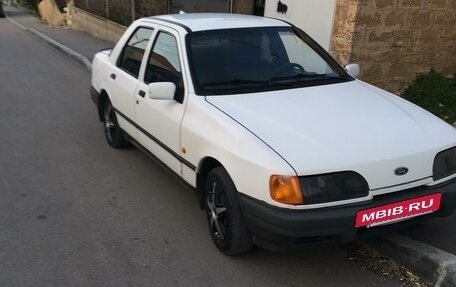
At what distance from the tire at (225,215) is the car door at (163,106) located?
508 mm

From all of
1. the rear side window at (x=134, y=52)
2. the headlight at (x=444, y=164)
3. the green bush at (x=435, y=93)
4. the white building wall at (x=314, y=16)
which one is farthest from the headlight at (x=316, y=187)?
the white building wall at (x=314, y=16)

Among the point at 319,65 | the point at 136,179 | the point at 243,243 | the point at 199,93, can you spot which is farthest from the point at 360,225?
the point at 136,179

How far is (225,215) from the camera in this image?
3506 millimetres

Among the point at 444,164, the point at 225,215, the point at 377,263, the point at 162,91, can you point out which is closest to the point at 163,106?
the point at 162,91

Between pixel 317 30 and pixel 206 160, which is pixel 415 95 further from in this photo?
pixel 206 160

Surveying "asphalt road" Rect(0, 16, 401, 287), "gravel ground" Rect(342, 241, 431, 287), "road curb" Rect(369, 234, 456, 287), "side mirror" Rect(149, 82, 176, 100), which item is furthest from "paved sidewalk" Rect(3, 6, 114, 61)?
"road curb" Rect(369, 234, 456, 287)

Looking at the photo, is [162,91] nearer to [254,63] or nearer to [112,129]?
[254,63]

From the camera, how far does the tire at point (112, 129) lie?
5.69 m

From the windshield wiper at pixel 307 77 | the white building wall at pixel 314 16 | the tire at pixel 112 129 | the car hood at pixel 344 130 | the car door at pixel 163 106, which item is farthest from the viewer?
the white building wall at pixel 314 16

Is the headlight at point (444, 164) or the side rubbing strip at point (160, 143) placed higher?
the headlight at point (444, 164)

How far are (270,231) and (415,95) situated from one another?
528 centimetres

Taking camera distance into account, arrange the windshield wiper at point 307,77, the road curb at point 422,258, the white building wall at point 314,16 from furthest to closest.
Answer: the white building wall at point 314,16
the windshield wiper at point 307,77
the road curb at point 422,258

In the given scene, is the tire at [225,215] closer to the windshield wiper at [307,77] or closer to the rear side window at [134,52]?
the windshield wiper at [307,77]

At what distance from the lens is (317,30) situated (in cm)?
755
